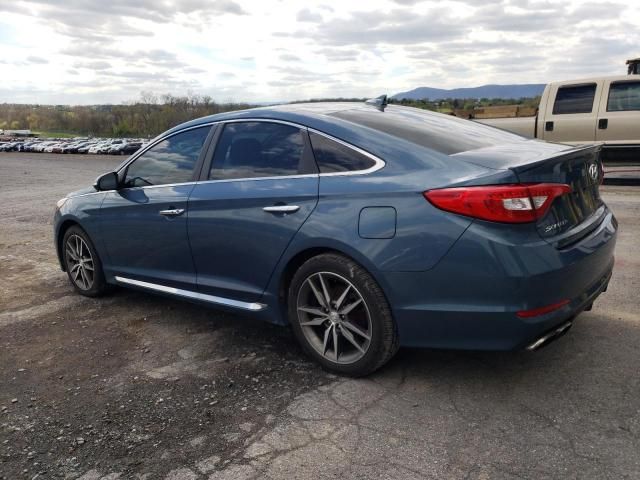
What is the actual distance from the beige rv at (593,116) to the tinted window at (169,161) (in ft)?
27.6

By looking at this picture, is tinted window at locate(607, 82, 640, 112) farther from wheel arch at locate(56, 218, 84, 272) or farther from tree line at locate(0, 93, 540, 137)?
tree line at locate(0, 93, 540, 137)

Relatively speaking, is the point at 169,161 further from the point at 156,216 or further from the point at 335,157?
the point at 335,157

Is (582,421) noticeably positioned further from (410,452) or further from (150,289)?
(150,289)

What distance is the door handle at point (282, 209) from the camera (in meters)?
3.56

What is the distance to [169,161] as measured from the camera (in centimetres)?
457

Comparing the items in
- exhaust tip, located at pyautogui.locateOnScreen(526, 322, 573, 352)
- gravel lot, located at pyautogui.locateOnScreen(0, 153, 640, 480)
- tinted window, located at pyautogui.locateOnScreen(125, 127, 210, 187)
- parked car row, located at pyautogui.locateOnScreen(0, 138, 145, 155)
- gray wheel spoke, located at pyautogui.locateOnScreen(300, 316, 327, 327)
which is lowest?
parked car row, located at pyautogui.locateOnScreen(0, 138, 145, 155)

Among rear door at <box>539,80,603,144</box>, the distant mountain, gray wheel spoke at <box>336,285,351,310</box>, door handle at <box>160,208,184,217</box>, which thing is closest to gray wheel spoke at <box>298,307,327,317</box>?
gray wheel spoke at <box>336,285,351,310</box>

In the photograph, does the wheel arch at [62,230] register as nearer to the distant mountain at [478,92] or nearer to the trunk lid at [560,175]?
the trunk lid at [560,175]

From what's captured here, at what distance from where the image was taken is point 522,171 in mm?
2977

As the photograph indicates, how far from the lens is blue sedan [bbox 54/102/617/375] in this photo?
116 inches

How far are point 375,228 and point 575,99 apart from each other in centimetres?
961

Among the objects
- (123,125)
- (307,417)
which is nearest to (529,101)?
(307,417)

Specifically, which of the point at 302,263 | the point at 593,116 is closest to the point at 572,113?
the point at 593,116

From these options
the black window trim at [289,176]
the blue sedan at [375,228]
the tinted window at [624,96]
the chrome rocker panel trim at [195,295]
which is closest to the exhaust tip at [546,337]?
the blue sedan at [375,228]
